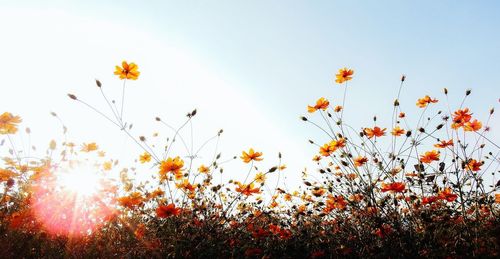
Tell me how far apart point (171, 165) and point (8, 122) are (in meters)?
1.63

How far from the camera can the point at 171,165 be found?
11.6 feet

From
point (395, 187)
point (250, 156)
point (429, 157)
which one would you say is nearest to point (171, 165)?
point (250, 156)

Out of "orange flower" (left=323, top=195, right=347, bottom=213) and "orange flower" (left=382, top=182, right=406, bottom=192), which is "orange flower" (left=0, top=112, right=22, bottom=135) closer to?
"orange flower" (left=323, top=195, right=347, bottom=213)

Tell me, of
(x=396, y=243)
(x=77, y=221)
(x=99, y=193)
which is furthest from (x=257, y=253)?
(x=99, y=193)

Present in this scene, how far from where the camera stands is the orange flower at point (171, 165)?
349cm

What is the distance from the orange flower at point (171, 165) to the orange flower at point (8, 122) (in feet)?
4.90

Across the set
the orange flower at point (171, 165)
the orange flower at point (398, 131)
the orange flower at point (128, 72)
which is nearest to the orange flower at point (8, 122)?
the orange flower at point (128, 72)

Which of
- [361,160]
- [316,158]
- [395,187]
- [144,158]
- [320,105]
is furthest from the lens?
[316,158]

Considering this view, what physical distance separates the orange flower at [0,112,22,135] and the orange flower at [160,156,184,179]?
1.50m

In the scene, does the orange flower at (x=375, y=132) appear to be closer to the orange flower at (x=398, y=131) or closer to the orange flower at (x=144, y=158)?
the orange flower at (x=398, y=131)

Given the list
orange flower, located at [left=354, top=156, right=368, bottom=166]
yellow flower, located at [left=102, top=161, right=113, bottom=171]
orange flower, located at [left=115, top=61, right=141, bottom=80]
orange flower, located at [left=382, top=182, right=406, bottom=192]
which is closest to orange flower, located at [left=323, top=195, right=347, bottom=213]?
orange flower, located at [left=354, top=156, right=368, bottom=166]

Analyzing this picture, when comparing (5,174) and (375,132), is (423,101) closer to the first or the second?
(375,132)

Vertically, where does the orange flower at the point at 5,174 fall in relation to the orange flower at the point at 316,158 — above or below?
below

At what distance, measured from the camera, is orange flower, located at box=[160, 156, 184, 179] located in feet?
11.5
